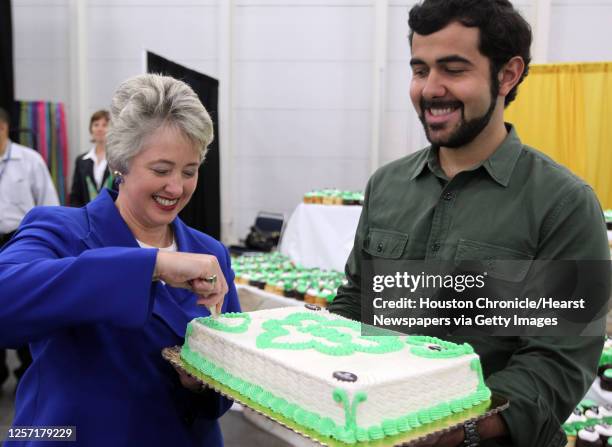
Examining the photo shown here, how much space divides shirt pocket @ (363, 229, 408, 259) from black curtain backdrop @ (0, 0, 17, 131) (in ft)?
21.1

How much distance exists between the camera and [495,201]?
5.18ft

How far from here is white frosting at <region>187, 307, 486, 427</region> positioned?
117 cm

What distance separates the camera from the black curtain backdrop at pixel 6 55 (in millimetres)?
6785

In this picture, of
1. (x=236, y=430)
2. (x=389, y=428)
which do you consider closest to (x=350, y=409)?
(x=389, y=428)

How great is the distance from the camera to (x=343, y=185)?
26.1 feet

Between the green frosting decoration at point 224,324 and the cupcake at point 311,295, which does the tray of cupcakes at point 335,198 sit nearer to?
the cupcake at point 311,295

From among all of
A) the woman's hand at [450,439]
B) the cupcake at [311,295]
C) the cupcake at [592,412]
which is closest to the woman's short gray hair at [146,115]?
the woman's hand at [450,439]

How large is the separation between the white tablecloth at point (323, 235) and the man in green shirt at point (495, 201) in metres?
3.58

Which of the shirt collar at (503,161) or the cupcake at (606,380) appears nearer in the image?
the shirt collar at (503,161)

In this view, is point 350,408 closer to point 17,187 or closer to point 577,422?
point 577,422

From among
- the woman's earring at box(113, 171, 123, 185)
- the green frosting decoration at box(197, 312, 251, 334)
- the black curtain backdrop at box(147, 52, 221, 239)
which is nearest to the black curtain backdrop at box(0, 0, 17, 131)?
the black curtain backdrop at box(147, 52, 221, 239)

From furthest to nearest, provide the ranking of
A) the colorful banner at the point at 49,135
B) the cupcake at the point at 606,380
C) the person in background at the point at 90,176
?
the colorful banner at the point at 49,135 < the person in background at the point at 90,176 < the cupcake at the point at 606,380

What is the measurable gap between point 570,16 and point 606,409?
576 cm

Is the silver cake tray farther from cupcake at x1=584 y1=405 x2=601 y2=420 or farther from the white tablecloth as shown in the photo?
the white tablecloth
